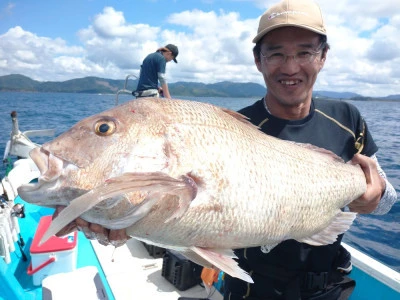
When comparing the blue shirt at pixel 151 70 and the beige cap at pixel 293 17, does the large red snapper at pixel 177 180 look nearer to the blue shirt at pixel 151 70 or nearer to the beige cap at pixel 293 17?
the beige cap at pixel 293 17

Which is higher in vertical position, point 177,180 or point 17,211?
point 177,180

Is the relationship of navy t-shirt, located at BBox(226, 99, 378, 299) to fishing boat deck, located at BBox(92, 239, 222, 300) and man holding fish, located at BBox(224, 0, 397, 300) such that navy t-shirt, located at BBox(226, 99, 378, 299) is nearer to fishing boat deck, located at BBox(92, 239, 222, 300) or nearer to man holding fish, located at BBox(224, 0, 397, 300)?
man holding fish, located at BBox(224, 0, 397, 300)

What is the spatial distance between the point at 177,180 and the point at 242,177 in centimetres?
40

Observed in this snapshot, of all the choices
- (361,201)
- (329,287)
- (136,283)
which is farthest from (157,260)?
(361,201)

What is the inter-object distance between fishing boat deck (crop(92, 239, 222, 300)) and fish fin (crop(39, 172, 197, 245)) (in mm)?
3339

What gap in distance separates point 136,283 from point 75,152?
3.63 metres

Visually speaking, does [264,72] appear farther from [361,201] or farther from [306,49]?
[361,201]

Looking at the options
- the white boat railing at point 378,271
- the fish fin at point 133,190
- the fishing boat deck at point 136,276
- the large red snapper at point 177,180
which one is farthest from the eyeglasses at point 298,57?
the fishing boat deck at point 136,276

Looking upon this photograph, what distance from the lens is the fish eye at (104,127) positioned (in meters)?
1.56

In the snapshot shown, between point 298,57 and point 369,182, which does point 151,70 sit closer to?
point 298,57

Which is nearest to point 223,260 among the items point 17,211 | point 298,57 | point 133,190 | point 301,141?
point 133,190

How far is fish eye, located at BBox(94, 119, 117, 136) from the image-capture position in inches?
61.3

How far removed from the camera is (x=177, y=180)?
4.61 feet

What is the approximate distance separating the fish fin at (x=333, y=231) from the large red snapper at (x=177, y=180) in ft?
0.86
